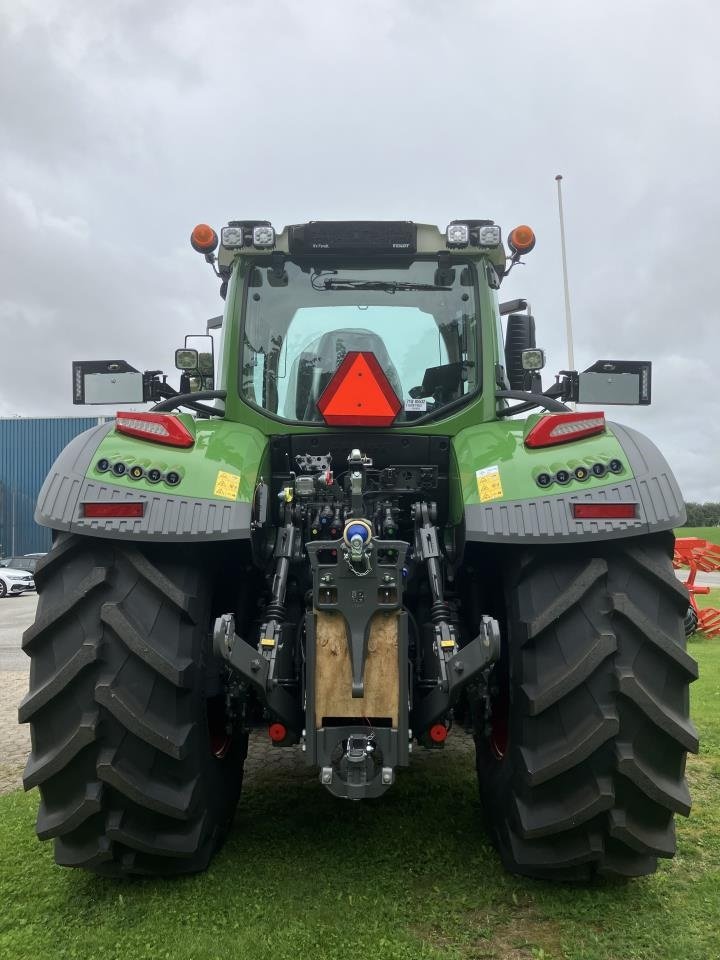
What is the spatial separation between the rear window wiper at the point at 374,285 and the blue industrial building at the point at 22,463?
30.9 meters

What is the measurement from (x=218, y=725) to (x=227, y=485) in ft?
3.50

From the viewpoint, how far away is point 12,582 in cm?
2172

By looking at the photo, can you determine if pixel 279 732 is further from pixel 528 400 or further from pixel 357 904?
pixel 528 400

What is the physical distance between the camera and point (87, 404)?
11.3ft

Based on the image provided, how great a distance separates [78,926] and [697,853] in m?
2.30

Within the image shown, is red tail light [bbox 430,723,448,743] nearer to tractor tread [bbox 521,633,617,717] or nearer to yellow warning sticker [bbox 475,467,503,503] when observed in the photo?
tractor tread [bbox 521,633,617,717]


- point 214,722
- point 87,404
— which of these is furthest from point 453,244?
point 214,722

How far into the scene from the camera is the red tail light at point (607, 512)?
7.88 ft

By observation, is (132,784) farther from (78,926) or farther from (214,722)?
(214,722)

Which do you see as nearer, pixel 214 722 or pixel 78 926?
pixel 78 926

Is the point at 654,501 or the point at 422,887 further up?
the point at 654,501

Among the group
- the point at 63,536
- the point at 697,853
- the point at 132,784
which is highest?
the point at 63,536

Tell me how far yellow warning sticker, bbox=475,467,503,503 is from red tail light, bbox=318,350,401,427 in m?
0.60

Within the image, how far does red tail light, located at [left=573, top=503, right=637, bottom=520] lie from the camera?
240 cm
